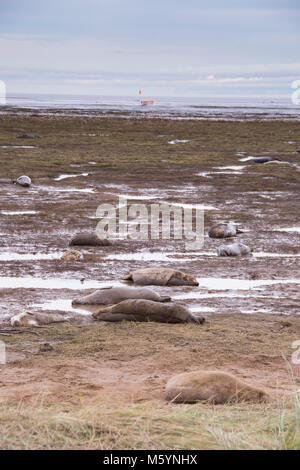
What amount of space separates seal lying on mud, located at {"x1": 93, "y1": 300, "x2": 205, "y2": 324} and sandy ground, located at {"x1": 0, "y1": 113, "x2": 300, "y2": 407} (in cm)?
15

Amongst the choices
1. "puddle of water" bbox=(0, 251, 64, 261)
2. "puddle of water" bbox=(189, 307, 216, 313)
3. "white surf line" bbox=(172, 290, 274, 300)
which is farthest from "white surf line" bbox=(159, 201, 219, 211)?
"puddle of water" bbox=(189, 307, 216, 313)

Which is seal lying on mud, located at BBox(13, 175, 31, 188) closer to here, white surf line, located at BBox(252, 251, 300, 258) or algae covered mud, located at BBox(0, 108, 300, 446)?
algae covered mud, located at BBox(0, 108, 300, 446)

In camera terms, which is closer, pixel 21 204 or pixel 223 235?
pixel 223 235

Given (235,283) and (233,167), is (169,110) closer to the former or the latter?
(233,167)

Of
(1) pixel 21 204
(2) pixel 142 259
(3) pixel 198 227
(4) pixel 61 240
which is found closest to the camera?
(2) pixel 142 259

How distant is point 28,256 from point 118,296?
12.1 feet

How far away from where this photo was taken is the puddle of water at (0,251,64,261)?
11172mm

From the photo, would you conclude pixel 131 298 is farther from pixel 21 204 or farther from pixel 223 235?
pixel 21 204

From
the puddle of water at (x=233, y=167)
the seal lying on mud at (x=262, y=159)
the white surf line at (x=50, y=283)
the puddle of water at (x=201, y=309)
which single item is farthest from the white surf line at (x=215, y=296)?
the seal lying on mud at (x=262, y=159)

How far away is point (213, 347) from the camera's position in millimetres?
6777

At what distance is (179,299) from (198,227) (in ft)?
18.1

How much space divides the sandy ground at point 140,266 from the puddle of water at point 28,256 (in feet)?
0.12
